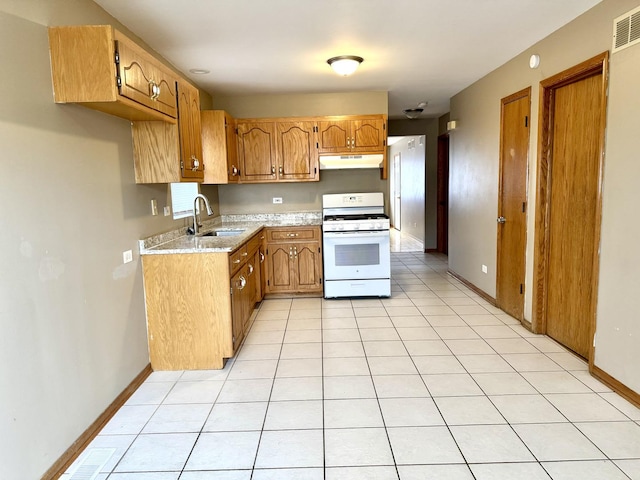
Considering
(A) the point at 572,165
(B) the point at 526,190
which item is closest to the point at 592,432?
(A) the point at 572,165

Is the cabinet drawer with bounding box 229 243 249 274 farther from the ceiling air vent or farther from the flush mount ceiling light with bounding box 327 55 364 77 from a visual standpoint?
the ceiling air vent

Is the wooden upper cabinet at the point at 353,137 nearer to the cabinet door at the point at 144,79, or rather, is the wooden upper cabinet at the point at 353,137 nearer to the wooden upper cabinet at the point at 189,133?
the wooden upper cabinet at the point at 189,133

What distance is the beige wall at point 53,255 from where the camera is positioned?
1661 mm

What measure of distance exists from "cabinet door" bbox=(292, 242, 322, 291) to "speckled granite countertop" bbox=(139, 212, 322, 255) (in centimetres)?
30

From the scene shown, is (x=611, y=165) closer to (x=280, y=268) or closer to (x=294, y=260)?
(x=294, y=260)

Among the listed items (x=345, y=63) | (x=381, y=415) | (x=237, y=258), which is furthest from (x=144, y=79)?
(x=381, y=415)

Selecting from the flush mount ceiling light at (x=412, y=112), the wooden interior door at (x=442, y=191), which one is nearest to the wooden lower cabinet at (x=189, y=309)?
the flush mount ceiling light at (x=412, y=112)

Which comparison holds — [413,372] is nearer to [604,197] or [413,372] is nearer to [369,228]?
[604,197]

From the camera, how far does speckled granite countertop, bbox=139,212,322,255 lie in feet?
9.38

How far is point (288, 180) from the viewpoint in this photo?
4.83 m

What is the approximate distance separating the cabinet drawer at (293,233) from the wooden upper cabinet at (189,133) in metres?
1.46

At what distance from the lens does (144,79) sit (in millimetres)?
2295

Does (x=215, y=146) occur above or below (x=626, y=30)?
below

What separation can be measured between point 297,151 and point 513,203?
2429 millimetres
